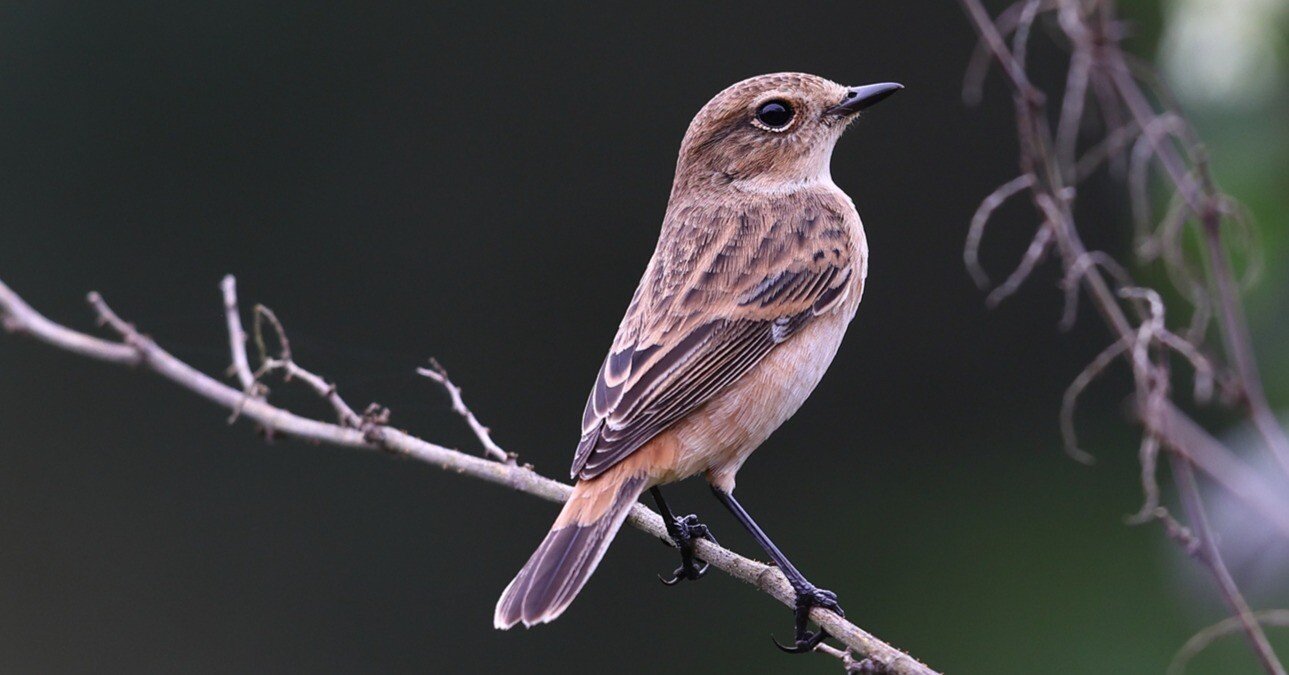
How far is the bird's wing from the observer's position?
3666mm

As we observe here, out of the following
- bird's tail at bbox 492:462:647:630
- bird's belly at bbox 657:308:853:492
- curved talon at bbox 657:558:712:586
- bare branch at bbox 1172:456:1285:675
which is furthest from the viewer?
curved talon at bbox 657:558:712:586

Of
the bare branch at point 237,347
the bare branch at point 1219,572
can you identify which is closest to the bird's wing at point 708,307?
the bare branch at point 237,347

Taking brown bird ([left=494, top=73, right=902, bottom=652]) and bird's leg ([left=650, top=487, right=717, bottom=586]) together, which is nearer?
brown bird ([left=494, top=73, right=902, bottom=652])

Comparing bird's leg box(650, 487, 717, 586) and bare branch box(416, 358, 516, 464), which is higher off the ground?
bare branch box(416, 358, 516, 464)

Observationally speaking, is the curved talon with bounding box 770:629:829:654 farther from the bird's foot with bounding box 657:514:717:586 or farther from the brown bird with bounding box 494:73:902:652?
the bird's foot with bounding box 657:514:717:586

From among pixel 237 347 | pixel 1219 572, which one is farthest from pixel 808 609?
pixel 237 347

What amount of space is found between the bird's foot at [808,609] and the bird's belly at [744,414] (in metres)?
0.40

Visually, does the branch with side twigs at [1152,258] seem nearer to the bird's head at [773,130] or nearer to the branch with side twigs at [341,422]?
the bird's head at [773,130]

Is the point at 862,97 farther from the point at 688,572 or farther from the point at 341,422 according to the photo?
the point at 341,422

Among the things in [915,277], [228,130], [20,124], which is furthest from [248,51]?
[915,277]

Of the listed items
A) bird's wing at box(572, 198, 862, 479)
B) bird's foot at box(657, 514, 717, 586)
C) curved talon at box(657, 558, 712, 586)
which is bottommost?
curved talon at box(657, 558, 712, 586)

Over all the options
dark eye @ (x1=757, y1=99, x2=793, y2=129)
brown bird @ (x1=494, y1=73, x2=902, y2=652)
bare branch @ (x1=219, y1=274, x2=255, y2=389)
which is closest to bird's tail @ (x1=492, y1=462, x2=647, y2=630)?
brown bird @ (x1=494, y1=73, x2=902, y2=652)

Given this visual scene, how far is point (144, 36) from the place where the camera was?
8234 mm

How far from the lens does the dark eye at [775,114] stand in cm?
438
